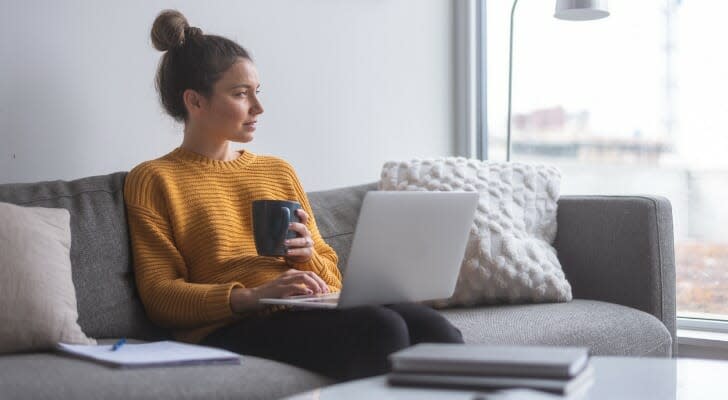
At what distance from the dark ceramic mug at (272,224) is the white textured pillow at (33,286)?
0.37 metres

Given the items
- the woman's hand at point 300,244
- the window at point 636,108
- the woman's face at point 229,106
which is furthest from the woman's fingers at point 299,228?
the window at point 636,108

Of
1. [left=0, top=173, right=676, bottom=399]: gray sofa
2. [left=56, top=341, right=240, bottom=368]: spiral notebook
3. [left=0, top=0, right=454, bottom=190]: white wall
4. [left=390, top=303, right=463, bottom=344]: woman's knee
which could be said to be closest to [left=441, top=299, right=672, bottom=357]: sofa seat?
[left=0, top=173, right=676, bottom=399]: gray sofa

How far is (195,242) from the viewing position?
6.48 ft

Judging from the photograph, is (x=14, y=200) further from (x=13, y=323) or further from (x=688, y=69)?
(x=688, y=69)

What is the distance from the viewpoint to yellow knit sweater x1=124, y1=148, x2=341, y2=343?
1.86 meters

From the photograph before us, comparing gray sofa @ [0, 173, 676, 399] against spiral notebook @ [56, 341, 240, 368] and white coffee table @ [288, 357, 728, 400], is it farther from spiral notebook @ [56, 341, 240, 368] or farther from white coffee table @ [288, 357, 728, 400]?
white coffee table @ [288, 357, 728, 400]

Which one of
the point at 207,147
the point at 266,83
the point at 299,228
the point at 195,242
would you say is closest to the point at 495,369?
the point at 299,228

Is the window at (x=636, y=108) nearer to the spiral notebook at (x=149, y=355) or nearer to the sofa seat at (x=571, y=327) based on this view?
the sofa seat at (x=571, y=327)

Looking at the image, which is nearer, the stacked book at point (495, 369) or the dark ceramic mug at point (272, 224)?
the stacked book at point (495, 369)

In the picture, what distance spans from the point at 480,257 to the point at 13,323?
116cm

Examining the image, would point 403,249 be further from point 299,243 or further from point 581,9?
point 581,9

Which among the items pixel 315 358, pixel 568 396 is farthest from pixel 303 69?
pixel 568 396

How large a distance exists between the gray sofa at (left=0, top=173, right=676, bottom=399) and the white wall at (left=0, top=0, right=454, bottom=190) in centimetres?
29

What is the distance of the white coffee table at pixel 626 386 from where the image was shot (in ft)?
3.72
